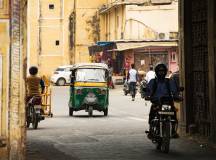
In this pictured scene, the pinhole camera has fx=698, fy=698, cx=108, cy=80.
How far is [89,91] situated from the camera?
2609 cm

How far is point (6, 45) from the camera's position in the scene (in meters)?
11.4

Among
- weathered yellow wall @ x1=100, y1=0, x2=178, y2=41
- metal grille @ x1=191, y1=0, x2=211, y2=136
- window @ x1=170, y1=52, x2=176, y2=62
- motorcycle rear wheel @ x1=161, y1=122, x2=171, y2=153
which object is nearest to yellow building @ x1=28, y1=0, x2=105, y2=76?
weathered yellow wall @ x1=100, y1=0, x2=178, y2=41

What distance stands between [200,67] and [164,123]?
317 centimetres

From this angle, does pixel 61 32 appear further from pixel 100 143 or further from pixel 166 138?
pixel 166 138

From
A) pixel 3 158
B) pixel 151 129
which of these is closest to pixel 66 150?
pixel 151 129

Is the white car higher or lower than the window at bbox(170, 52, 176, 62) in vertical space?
lower

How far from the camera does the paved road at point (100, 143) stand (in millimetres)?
13539

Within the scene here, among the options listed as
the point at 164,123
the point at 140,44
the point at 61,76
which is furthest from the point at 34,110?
the point at 61,76

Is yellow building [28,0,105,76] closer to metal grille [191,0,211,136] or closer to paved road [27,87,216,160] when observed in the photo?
paved road [27,87,216,160]

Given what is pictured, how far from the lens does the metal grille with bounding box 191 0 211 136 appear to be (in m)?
16.4

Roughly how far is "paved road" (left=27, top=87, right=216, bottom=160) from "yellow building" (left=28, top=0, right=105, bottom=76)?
147ft

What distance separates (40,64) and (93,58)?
693 centimetres

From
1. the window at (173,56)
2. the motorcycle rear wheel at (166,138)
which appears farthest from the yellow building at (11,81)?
the window at (173,56)

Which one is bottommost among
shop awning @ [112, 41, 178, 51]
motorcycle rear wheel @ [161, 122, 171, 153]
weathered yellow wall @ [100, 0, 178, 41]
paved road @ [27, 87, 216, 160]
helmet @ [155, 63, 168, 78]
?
paved road @ [27, 87, 216, 160]
